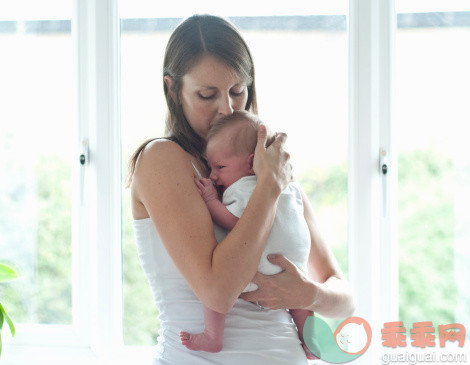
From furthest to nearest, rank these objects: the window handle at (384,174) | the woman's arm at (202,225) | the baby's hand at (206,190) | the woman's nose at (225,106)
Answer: the window handle at (384,174) → the woman's nose at (225,106) → the baby's hand at (206,190) → the woman's arm at (202,225)

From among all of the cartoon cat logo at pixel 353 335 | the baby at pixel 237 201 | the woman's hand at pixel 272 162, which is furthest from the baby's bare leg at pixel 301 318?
the cartoon cat logo at pixel 353 335

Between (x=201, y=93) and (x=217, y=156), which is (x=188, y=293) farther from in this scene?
(x=201, y=93)

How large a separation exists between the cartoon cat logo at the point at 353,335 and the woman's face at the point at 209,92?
3.30ft

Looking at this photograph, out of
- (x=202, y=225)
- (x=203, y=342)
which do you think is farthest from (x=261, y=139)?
(x=203, y=342)

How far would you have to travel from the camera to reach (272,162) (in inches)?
49.2

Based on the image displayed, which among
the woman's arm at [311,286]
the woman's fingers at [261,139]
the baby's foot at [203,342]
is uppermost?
the woman's fingers at [261,139]

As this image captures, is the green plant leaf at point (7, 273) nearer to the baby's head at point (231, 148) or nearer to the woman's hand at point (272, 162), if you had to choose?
the baby's head at point (231, 148)

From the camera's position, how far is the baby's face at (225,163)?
1.29m

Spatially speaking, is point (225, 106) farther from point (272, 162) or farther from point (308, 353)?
point (308, 353)

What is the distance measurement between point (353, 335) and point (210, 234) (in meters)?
1.11

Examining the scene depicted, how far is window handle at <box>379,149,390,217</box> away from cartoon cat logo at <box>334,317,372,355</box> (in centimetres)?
42

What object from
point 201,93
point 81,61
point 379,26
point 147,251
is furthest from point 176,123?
point 379,26

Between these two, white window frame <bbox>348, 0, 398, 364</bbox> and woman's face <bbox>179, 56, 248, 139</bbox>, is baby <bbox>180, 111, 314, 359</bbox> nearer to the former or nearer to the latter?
woman's face <bbox>179, 56, 248, 139</bbox>

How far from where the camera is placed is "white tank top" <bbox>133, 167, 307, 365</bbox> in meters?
1.23
